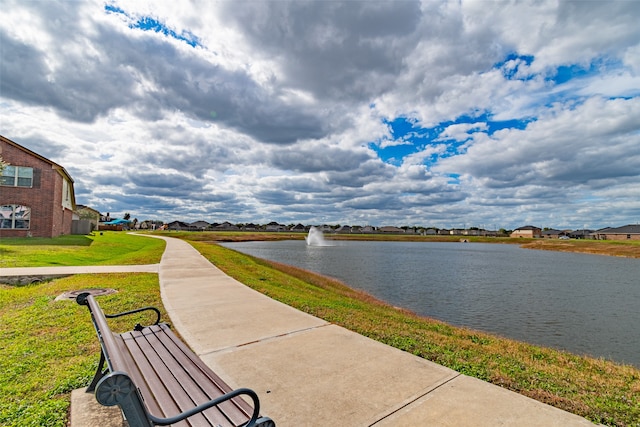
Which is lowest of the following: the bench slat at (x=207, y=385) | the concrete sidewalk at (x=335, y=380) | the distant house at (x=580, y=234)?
the concrete sidewalk at (x=335, y=380)

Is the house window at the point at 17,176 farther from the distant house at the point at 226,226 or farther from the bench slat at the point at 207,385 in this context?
the distant house at the point at 226,226

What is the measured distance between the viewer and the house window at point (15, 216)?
26219mm

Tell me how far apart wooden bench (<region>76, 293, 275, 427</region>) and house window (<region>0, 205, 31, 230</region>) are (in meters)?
31.1

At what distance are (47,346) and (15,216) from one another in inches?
1144

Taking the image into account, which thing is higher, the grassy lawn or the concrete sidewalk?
the concrete sidewalk

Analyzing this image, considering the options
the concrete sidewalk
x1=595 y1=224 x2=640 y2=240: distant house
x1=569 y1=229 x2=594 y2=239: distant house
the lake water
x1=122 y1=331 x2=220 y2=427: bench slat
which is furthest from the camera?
x1=569 y1=229 x2=594 y2=239: distant house

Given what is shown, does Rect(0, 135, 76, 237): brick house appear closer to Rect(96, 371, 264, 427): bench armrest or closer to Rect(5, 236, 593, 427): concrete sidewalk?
Rect(5, 236, 593, 427): concrete sidewalk

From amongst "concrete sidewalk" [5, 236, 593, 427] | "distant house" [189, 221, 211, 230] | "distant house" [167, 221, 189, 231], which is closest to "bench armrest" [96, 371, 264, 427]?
"concrete sidewalk" [5, 236, 593, 427]

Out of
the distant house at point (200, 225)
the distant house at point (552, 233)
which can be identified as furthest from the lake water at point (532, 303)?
the distant house at point (552, 233)

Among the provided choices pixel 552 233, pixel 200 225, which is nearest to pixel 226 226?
pixel 200 225

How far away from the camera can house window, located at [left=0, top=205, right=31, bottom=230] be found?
26.2 m

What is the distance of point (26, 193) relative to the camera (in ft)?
88.5

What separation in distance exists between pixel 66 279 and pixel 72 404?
1023 cm

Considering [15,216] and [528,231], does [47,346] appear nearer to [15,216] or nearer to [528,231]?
[15,216]
